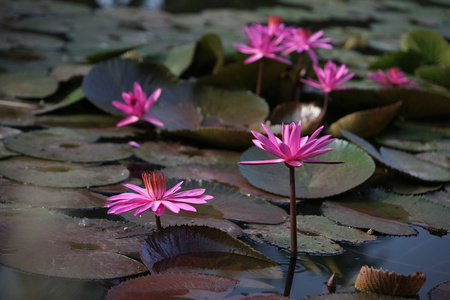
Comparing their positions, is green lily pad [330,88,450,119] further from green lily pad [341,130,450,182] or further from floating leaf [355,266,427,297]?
floating leaf [355,266,427,297]

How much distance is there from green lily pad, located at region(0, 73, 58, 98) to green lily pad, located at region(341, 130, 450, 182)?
59.2 inches

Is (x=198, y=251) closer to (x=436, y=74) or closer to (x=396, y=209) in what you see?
(x=396, y=209)

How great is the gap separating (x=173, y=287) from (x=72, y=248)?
0.31 meters

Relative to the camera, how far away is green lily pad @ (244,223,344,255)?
4.32 feet

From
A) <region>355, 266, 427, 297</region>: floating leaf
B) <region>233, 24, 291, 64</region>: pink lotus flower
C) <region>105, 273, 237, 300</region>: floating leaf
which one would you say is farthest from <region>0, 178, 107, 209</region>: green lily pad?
<region>233, 24, 291, 64</region>: pink lotus flower

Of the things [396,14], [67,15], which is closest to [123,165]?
[67,15]

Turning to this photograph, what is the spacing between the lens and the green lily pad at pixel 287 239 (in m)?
1.32

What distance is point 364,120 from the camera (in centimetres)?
214

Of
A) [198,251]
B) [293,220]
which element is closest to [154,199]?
[198,251]

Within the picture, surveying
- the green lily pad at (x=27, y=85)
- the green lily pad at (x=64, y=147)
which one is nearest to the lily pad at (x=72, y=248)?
the green lily pad at (x=64, y=147)

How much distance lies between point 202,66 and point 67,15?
2146mm

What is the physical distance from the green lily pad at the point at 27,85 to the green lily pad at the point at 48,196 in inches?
39.9

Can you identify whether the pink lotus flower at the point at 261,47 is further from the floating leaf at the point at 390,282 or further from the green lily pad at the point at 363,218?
the floating leaf at the point at 390,282

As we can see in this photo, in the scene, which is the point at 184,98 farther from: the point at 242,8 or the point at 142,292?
the point at 242,8
